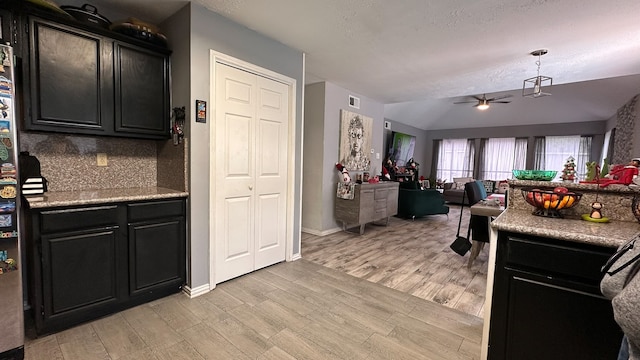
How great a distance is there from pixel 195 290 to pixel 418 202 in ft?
15.5

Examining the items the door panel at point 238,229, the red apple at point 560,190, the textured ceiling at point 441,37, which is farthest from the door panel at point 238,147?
the red apple at point 560,190

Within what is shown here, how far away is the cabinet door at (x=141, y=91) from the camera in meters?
2.21

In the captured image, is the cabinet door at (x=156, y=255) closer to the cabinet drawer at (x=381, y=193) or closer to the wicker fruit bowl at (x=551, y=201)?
the wicker fruit bowl at (x=551, y=201)

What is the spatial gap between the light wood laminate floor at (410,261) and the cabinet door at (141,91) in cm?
222

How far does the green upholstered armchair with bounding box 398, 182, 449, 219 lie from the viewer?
5.86 m

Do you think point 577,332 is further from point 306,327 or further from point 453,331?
point 306,327

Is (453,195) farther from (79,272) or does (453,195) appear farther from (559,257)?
(79,272)

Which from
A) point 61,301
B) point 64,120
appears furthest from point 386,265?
point 64,120

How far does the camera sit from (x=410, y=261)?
11.3 feet

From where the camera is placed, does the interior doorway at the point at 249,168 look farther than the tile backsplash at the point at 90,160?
Yes

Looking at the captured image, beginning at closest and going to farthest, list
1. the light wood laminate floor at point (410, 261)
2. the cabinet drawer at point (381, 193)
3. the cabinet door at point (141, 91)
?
the cabinet door at point (141, 91), the light wood laminate floor at point (410, 261), the cabinet drawer at point (381, 193)

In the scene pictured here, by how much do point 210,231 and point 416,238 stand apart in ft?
10.9

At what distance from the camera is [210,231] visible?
2.48 meters

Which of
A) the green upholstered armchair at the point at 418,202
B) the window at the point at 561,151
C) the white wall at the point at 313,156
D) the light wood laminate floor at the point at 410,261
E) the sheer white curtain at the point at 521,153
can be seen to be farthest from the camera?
the sheer white curtain at the point at 521,153
